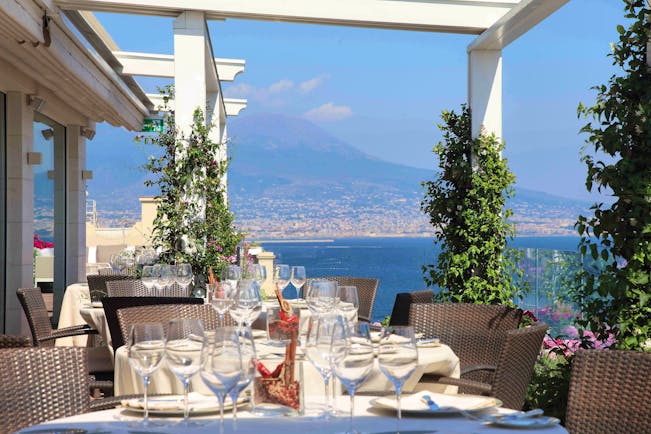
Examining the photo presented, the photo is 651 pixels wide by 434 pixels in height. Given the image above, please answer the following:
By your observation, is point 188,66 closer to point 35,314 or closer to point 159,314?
point 35,314

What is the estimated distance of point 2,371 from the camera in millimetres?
2242

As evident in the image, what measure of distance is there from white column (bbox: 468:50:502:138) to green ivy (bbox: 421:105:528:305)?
128 millimetres

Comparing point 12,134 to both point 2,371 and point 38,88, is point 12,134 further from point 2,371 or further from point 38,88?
point 2,371

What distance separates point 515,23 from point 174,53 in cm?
288

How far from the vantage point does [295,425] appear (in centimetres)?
178

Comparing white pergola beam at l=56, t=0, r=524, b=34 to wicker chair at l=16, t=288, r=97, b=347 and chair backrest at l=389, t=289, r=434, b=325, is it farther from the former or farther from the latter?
chair backrest at l=389, t=289, r=434, b=325

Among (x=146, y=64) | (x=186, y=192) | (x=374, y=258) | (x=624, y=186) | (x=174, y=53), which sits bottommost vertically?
(x=374, y=258)

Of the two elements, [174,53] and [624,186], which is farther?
[174,53]

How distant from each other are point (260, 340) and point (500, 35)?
15.5 feet

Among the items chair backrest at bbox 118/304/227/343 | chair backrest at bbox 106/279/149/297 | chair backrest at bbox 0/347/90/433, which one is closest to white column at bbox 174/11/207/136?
chair backrest at bbox 106/279/149/297

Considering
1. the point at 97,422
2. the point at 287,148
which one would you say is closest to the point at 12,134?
the point at 97,422

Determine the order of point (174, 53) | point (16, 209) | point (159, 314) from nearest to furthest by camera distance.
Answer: point (159, 314), point (174, 53), point (16, 209)

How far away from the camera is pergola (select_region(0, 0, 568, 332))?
20.8ft

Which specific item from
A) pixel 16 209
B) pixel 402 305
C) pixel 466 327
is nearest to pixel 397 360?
pixel 466 327
